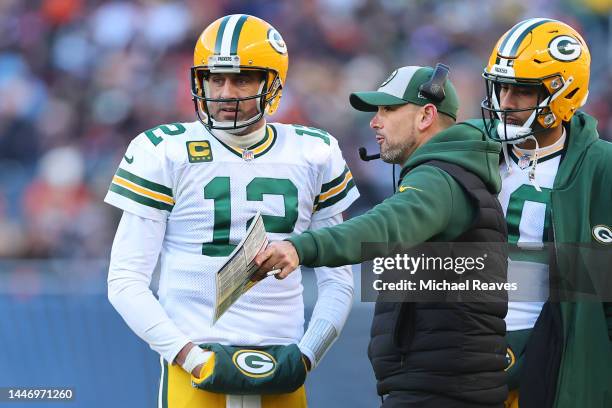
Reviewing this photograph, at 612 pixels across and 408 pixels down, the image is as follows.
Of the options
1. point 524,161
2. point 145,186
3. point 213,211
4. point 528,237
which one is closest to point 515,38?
point 524,161

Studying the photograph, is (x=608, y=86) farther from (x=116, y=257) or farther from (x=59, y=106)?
(x=116, y=257)

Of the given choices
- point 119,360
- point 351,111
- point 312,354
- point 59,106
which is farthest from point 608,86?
point 312,354

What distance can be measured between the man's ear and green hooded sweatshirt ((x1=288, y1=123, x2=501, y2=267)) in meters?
0.15

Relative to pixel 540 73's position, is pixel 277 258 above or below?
below

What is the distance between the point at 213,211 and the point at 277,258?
35.2 inches

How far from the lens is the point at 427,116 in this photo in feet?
11.4

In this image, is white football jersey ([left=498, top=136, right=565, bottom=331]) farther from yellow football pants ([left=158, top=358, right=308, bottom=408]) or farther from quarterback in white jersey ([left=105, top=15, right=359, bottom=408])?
yellow football pants ([left=158, top=358, right=308, bottom=408])

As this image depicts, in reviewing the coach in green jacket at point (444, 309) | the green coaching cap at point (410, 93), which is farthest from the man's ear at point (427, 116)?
the coach in green jacket at point (444, 309)

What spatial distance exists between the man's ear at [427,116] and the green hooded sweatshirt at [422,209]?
6.0 inches

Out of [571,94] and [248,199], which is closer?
[248,199]

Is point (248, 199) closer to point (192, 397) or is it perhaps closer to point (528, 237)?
point (192, 397)

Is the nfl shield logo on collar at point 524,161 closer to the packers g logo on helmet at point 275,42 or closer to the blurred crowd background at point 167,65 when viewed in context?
the packers g logo on helmet at point 275,42

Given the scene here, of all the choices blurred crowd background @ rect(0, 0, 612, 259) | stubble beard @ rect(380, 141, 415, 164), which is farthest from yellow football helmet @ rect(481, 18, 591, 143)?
blurred crowd background @ rect(0, 0, 612, 259)

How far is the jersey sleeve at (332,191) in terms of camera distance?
375 centimetres
